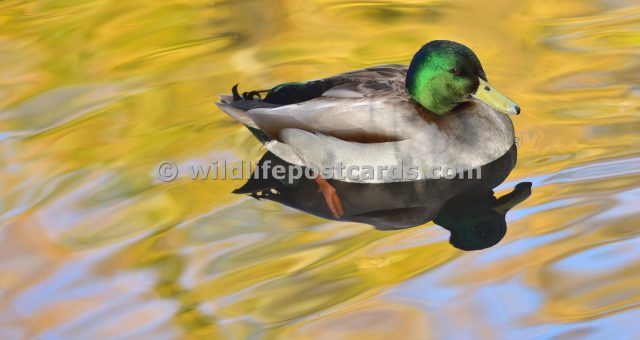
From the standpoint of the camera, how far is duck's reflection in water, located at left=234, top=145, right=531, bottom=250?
669cm

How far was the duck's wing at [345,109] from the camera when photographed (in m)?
7.17

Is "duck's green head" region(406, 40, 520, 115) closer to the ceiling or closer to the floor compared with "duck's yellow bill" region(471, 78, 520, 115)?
closer to the ceiling

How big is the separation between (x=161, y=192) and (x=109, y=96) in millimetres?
1685

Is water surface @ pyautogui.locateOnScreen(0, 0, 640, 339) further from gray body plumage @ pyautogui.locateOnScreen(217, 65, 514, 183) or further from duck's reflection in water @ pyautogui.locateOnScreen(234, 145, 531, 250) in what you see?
gray body plumage @ pyautogui.locateOnScreen(217, 65, 514, 183)

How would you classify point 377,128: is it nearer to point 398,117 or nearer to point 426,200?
point 398,117

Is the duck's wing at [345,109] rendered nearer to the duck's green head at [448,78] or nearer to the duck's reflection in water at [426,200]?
the duck's green head at [448,78]

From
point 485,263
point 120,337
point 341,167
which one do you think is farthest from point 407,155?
point 120,337

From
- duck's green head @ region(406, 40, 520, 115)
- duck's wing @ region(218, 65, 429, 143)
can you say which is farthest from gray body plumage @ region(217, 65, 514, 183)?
duck's green head @ region(406, 40, 520, 115)

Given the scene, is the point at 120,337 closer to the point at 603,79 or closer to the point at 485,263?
the point at 485,263

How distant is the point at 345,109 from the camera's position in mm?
7246

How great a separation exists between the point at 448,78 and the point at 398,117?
17.9 inches

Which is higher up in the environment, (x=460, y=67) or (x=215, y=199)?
(x=460, y=67)

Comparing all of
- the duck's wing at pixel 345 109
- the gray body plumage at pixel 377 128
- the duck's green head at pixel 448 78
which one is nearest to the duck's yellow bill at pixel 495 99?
the duck's green head at pixel 448 78

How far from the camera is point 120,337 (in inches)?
230
